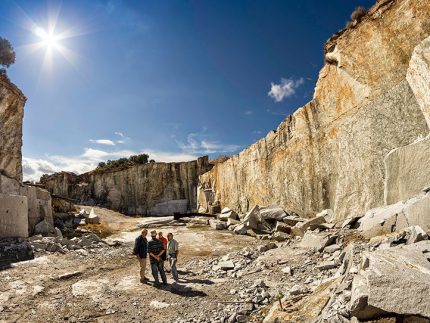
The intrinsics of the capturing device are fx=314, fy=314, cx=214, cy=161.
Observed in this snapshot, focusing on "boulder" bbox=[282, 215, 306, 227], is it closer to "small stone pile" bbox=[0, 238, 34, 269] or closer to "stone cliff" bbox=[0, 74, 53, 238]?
"small stone pile" bbox=[0, 238, 34, 269]

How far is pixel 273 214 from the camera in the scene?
63.8ft

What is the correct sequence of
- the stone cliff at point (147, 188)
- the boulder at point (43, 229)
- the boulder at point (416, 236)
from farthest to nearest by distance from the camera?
the stone cliff at point (147, 188) → the boulder at point (43, 229) → the boulder at point (416, 236)

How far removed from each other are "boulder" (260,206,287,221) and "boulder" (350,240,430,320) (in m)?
14.8

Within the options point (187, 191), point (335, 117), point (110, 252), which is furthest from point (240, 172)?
point (187, 191)

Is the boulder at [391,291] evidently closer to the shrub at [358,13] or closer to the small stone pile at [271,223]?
the small stone pile at [271,223]

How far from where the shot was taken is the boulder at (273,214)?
19.2 meters

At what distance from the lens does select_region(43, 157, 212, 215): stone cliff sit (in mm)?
48719

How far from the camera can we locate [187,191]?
48.6m

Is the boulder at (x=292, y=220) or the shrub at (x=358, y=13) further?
the boulder at (x=292, y=220)

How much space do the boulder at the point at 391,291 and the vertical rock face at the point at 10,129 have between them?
66.4 feet

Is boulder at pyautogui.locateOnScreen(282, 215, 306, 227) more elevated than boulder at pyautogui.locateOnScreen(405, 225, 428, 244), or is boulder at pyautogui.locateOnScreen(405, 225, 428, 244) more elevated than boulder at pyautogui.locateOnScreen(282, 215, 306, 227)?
boulder at pyautogui.locateOnScreen(405, 225, 428, 244)

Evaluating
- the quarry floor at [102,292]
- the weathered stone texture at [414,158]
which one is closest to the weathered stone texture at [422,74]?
the weathered stone texture at [414,158]

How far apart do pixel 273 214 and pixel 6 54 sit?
2874 cm

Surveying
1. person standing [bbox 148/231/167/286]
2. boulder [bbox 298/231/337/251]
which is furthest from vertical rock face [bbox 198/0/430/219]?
person standing [bbox 148/231/167/286]
